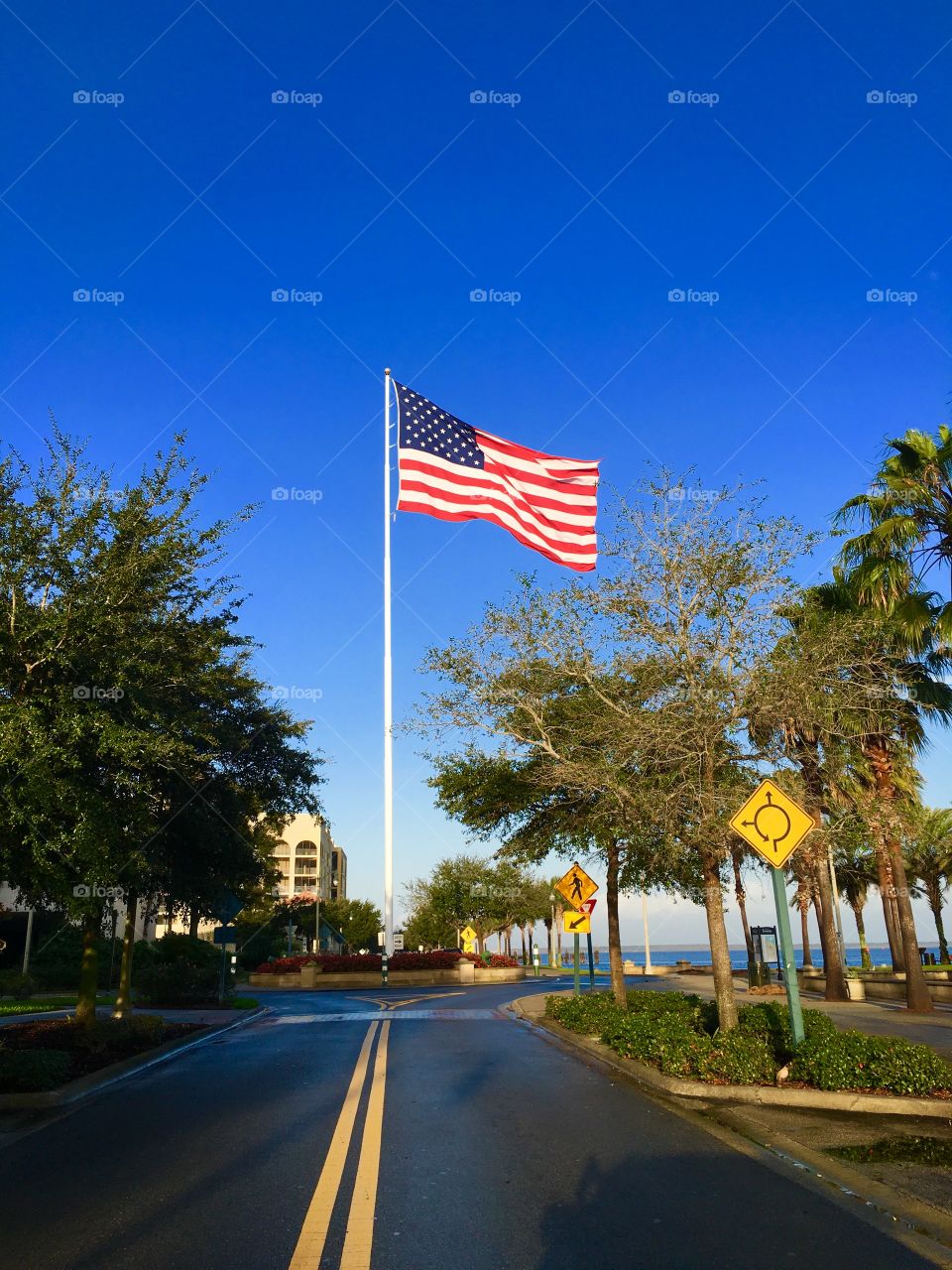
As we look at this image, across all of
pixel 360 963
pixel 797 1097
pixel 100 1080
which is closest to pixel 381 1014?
pixel 100 1080

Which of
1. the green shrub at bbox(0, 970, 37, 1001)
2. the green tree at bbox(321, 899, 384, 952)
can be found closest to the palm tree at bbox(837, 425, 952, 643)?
the green shrub at bbox(0, 970, 37, 1001)

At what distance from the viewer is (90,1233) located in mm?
5691

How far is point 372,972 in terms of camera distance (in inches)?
1709

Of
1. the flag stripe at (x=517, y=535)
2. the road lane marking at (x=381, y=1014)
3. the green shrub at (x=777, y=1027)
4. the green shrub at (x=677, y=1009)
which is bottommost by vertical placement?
the road lane marking at (x=381, y=1014)

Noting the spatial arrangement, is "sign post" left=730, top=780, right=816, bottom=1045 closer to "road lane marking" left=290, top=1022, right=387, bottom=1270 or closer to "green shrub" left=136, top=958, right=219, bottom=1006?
"road lane marking" left=290, top=1022, right=387, bottom=1270

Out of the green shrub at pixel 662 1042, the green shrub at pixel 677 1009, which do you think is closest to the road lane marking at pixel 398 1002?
the green shrub at pixel 677 1009

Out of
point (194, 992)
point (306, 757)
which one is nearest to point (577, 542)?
point (306, 757)

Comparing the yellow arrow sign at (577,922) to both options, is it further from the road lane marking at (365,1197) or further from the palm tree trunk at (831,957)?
the road lane marking at (365,1197)

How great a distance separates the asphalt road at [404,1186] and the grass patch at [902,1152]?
72 centimetres

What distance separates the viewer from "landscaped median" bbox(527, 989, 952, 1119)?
9320mm

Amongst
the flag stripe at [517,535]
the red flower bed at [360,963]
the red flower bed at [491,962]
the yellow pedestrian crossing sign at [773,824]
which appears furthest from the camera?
the red flower bed at [491,962]

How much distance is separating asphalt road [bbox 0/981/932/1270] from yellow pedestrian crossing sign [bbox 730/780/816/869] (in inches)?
121

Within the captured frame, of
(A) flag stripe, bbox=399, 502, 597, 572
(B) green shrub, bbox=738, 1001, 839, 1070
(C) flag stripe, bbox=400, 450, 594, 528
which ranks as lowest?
(B) green shrub, bbox=738, 1001, 839, 1070

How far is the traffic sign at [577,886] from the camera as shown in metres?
20.3
